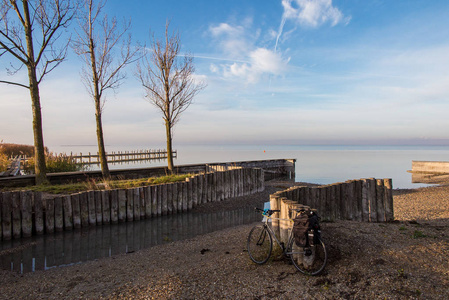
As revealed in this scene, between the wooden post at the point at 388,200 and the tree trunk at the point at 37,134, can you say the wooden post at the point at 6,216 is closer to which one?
the tree trunk at the point at 37,134

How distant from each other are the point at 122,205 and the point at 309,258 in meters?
7.55

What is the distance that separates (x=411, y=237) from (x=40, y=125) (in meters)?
15.5

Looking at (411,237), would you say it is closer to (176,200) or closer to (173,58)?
(176,200)

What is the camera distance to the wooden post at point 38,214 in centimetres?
870

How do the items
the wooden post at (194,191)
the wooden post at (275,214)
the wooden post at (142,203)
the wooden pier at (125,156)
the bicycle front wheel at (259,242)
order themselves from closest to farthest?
the bicycle front wheel at (259,242) → the wooden post at (275,214) → the wooden post at (142,203) → the wooden post at (194,191) → the wooden pier at (125,156)

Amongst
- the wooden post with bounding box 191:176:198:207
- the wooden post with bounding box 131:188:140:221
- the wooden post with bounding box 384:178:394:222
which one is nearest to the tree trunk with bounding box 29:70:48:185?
the wooden post with bounding box 131:188:140:221

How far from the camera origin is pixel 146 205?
36.0 ft

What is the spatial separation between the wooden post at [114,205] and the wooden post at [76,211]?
108 centimetres

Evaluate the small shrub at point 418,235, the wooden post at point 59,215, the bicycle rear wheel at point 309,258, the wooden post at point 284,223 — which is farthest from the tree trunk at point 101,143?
the small shrub at point 418,235

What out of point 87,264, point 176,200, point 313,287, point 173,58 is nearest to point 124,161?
point 173,58

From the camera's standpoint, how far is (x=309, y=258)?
4.87 meters

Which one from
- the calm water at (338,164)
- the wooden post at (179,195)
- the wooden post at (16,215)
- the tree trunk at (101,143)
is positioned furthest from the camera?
the calm water at (338,164)

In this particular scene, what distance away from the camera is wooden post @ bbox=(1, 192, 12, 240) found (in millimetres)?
8234

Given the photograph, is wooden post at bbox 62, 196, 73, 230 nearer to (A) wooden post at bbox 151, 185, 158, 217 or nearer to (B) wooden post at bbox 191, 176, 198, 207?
(A) wooden post at bbox 151, 185, 158, 217
